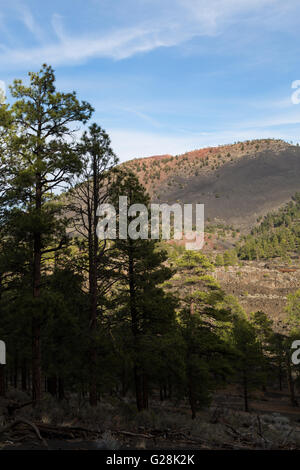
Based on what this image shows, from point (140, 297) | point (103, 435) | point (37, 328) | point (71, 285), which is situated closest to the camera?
point (103, 435)

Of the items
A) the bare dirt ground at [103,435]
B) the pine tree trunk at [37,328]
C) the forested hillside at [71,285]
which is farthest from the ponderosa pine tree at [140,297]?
the pine tree trunk at [37,328]

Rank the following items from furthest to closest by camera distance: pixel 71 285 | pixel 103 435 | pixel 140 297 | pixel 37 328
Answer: pixel 140 297 → pixel 71 285 → pixel 37 328 → pixel 103 435

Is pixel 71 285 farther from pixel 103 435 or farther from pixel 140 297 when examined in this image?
pixel 103 435

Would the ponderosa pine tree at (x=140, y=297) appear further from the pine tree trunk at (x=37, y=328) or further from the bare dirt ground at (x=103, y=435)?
the pine tree trunk at (x=37, y=328)

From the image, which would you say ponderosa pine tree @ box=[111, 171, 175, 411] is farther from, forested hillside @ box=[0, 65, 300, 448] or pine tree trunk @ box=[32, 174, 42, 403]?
pine tree trunk @ box=[32, 174, 42, 403]

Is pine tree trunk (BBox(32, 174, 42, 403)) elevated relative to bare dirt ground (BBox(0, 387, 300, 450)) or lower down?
elevated

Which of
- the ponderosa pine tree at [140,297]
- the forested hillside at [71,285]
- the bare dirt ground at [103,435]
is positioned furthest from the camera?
the ponderosa pine tree at [140,297]

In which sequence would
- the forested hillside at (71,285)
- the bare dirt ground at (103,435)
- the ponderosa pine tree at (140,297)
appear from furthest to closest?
the ponderosa pine tree at (140,297) < the forested hillside at (71,285) < the bare dirt ground at (103,435)

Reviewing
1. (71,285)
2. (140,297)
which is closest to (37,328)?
(71,285)

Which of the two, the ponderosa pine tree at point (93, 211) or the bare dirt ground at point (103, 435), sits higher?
the ponderosa pine tree at point (93, 211)

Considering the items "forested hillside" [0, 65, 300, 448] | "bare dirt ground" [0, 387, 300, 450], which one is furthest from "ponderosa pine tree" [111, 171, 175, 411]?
"bare dirt ground" [0, 387, 300, 450]

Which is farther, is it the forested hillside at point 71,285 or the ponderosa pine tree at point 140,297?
the ponderosa pine tree at point 140,297
